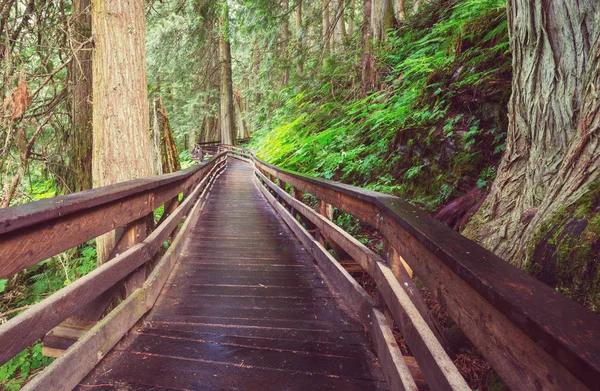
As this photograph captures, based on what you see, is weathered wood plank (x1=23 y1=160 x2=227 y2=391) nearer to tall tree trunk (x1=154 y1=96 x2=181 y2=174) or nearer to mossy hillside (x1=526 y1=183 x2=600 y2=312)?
mossy hillside (x1=526 y1=183 x2=600 y2=312)

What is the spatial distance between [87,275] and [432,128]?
4835mm

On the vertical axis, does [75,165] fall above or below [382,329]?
above

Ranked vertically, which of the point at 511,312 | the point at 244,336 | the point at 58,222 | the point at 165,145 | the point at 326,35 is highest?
the point at 326,35

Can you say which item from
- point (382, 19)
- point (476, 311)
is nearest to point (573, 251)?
point (476, 311)

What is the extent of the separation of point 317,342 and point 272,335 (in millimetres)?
345

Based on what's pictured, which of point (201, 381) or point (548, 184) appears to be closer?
point (201, 381)

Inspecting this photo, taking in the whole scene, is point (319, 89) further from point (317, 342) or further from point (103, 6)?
point (317, 342)

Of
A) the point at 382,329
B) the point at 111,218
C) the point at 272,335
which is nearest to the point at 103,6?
the point at 111,218

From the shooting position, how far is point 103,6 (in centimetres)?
392

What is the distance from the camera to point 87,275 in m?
1.88

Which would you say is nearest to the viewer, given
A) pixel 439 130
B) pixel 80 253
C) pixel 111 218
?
pixel 111 218

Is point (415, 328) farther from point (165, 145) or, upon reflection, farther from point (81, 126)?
point (165, 145)

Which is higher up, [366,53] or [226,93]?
[226,93]

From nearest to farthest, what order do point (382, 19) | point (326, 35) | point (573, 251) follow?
point (573, 251)
point (326, 35)
point (382, 19)
